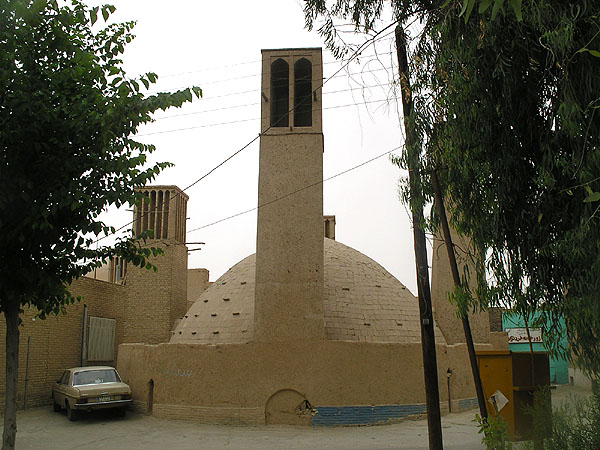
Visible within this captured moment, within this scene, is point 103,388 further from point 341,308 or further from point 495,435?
point 495,435

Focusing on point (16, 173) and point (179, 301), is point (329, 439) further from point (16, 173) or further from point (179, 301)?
point (179, 301)

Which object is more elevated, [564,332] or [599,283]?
[599,283]

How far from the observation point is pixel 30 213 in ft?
19.6

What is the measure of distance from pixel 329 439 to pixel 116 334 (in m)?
12.5

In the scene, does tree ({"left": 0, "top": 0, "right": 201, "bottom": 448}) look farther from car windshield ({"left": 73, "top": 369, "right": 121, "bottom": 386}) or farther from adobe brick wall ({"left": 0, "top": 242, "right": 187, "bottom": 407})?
adobe brick wall ({"left": 0, "top": 242, "right": 187, "bottom": 407})

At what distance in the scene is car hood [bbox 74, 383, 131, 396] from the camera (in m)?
15.2

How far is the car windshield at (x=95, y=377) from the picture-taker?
15898 millimetres

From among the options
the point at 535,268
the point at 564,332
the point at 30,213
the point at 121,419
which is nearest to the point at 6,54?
the point at 30,213

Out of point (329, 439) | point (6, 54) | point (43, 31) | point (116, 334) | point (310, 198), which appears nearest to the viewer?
point (6, 54)

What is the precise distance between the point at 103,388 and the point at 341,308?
6.97 metres

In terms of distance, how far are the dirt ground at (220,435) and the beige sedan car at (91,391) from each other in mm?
441

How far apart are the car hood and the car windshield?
0.28 metres

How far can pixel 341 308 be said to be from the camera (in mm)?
16953

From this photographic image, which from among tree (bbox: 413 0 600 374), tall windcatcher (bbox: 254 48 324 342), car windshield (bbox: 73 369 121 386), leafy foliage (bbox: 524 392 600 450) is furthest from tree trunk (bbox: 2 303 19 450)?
car windshield (bbox: 73 369 121 386)
